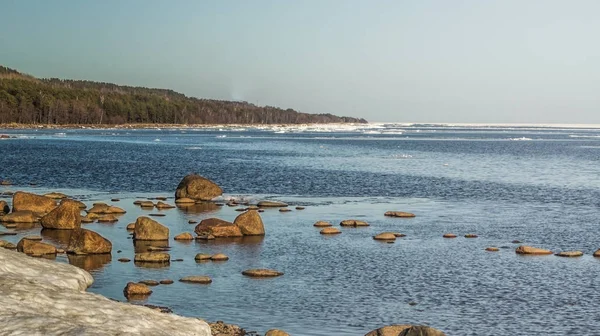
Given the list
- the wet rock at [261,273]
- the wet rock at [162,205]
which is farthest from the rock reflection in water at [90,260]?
the wet rock at [162,205]

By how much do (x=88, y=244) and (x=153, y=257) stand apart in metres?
3.33

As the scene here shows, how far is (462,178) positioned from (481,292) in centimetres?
5356

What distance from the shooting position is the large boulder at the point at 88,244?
32.1 m

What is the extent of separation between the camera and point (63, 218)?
1519 inches

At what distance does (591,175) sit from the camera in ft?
281

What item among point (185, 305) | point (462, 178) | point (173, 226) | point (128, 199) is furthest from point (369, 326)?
point (462, 178)

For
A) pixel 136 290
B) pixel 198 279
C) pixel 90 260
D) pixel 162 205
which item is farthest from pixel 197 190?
pixel 136 290

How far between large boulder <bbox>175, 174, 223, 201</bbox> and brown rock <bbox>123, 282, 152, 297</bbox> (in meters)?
28.2

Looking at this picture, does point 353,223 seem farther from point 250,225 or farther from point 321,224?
point 250,225

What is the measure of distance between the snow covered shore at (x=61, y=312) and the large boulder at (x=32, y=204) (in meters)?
27.7

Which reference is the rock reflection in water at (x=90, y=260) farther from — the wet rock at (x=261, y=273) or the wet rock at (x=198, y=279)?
the wet rock at (x=261, y=273)

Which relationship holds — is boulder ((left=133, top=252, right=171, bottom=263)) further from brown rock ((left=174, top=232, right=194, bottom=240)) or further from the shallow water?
brown rock ((left=174, top=232, right=194, bottom=240))

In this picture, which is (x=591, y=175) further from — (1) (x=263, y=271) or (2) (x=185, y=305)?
(2) (x=185, y=305)

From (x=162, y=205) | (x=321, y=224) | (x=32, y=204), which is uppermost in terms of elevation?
(x=32, y=204)
